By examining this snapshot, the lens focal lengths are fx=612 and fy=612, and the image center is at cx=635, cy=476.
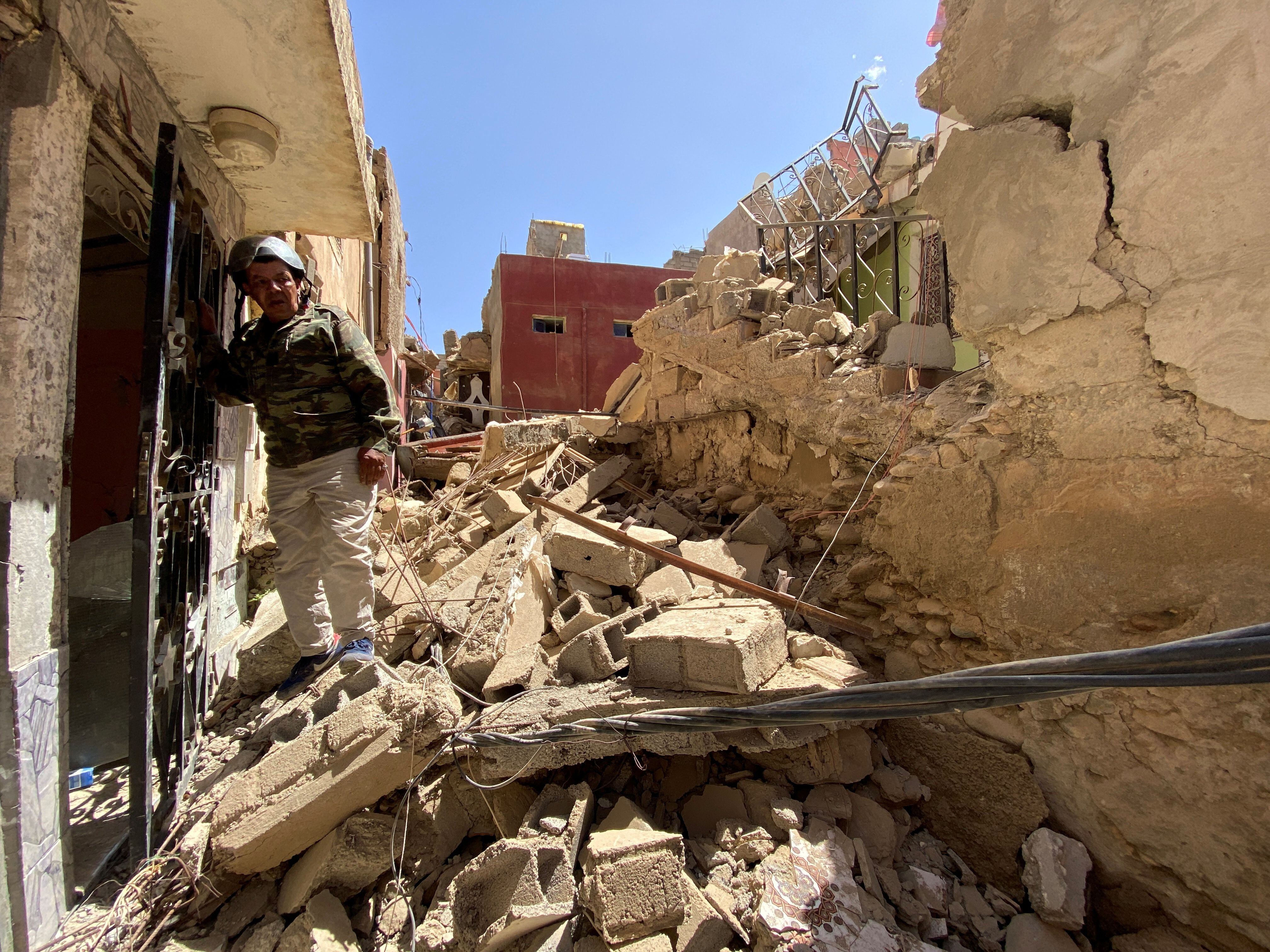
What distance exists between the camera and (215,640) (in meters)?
3.07

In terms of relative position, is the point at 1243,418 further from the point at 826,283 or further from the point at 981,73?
the point at 826,283

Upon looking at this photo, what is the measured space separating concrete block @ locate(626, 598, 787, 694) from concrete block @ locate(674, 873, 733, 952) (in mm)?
723

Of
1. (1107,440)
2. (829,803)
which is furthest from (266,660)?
(1107,440)

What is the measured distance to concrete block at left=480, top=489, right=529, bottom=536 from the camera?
4824mm

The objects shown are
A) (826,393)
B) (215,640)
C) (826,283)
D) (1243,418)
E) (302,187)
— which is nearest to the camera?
(1243,418)

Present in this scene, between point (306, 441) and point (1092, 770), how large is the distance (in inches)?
137

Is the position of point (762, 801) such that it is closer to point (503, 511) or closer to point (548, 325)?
point (503, 511)

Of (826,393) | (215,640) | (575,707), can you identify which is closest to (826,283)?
(826,393)

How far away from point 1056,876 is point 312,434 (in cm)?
348

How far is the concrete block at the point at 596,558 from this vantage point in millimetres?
3699

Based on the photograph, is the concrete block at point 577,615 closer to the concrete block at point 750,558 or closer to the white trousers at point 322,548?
the concrete block at point 750,558

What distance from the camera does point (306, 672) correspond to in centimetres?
284

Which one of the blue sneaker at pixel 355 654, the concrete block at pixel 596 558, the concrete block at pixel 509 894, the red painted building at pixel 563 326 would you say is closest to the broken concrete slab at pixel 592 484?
the concrete block at pixel 596 558

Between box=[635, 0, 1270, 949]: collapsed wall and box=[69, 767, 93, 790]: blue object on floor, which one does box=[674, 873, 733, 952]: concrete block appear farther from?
box=[69, 767, 93, 790]: blue object on floor
